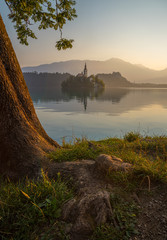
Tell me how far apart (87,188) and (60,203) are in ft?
2.01

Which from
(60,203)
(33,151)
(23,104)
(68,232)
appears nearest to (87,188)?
(60,203)

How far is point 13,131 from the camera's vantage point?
4309mm

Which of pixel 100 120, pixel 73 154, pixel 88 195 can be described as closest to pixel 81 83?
Result: pixel 100 120

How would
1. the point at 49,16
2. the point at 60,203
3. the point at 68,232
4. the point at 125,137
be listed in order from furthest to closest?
the point at 125,137 → the point at 49,16 → the point at 60,203 → the point at 68,232

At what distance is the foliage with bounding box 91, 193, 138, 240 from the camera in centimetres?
227

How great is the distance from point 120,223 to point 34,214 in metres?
1.35

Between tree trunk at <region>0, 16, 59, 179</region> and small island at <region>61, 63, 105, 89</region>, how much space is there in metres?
139

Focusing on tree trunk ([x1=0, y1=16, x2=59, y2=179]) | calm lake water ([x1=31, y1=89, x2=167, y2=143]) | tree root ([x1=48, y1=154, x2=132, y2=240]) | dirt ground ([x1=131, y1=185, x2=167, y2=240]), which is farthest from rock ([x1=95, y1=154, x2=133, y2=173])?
calm lake water ([x1=31, y1=89, x2=167, y2=143])

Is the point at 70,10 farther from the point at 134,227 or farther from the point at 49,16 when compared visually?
the point at 134,227

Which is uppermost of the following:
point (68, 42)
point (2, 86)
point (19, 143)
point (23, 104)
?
point (68, 42)

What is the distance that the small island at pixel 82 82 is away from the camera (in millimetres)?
140750

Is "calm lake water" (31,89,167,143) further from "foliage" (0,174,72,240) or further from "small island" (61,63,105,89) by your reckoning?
"small island" (61,63,105,89)

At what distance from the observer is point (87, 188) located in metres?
3.12

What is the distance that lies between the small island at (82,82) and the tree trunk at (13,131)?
5478 inches
